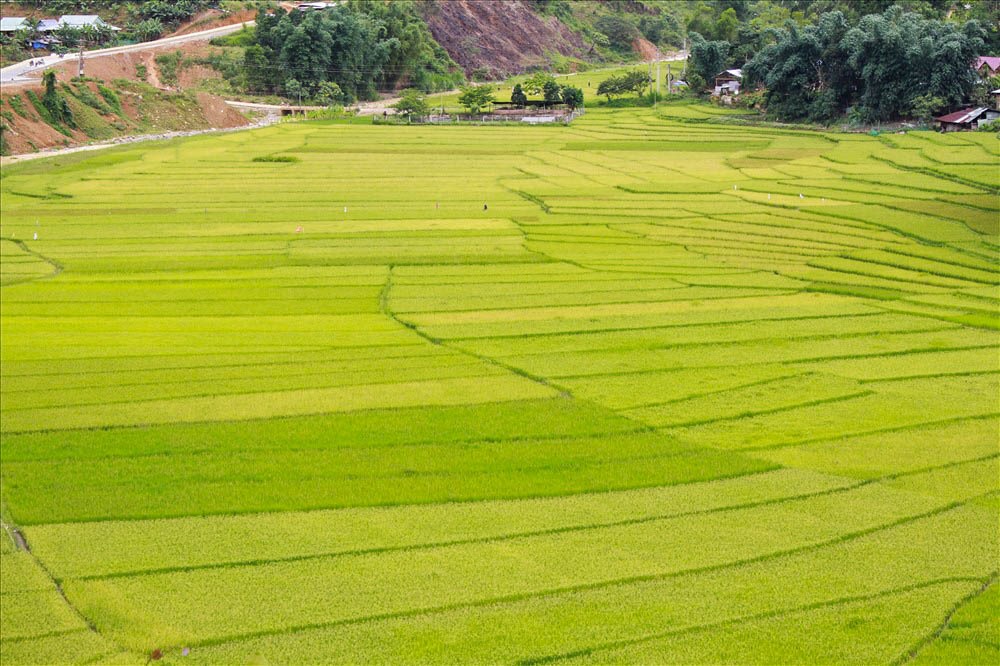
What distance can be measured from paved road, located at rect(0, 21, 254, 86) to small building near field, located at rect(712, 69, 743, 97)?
38710 mm

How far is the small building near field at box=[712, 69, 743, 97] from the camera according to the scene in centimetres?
8425

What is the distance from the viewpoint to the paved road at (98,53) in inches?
2564

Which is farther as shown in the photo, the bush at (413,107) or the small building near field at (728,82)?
the small building near field at (728,82)

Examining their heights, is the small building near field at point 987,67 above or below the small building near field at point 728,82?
above

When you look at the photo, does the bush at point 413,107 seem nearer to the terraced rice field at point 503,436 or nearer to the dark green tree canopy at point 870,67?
the dark green tree canopy at point 870,67

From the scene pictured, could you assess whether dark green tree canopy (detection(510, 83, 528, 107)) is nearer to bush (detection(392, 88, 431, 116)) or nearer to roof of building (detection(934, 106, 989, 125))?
bush (detection(392, 88, 431, 116))

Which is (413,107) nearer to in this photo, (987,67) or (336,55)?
(336,55)

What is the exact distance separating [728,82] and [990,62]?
833 inches

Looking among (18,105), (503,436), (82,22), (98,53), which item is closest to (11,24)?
(82,22)

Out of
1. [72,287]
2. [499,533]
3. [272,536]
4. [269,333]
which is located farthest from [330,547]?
[72,287]

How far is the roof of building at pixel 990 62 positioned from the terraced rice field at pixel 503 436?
33520mm

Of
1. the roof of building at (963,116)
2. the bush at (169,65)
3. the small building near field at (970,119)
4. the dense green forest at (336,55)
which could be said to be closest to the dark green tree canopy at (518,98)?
the dense green forest at (336,55)

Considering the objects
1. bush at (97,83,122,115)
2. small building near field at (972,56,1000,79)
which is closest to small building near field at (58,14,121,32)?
bush at (97,83,122,115)

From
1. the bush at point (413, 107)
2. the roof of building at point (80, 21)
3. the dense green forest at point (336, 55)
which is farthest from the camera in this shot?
the roof of building at point (80, 21)
